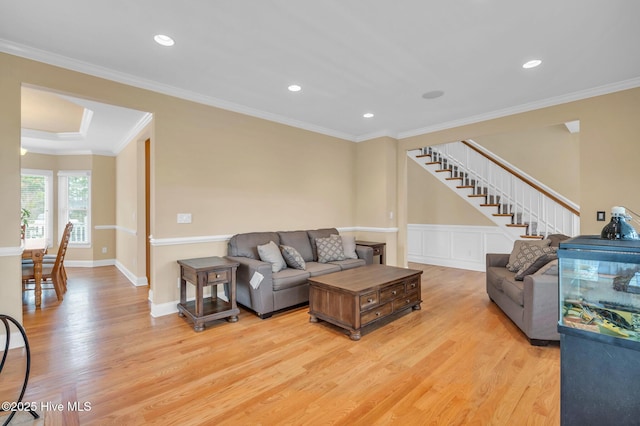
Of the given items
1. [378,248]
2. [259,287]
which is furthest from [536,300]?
[259,287]

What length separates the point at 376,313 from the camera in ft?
10.4

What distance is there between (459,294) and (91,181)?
25.2 ft

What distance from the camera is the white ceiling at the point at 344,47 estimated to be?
2.24m

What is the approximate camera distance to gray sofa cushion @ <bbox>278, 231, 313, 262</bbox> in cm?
452

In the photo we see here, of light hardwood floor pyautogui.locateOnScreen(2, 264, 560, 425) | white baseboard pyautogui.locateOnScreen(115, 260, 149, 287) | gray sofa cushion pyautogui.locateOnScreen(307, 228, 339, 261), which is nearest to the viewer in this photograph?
light hardwood floor pyautogui.locateOnScreen(2, 264, 560, 425)

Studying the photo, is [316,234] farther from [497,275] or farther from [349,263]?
[497,275]

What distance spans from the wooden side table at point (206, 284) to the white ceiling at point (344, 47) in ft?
6.88

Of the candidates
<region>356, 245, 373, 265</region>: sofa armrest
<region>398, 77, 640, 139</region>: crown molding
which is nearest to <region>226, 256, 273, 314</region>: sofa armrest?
<region>356, 245, 373, 265</region>: sofa armrest

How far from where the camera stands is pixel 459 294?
446 centimetres

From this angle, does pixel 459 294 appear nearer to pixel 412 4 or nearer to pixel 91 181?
pixel 412 4

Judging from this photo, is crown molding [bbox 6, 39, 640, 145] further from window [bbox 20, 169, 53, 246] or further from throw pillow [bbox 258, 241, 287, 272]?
window [bbox 20, 169, 53, 246]

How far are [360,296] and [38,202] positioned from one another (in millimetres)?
7482

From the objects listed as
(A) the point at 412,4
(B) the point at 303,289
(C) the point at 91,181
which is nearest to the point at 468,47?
(A) the point at 412,4

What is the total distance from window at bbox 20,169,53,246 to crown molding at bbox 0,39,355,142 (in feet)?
16.5
